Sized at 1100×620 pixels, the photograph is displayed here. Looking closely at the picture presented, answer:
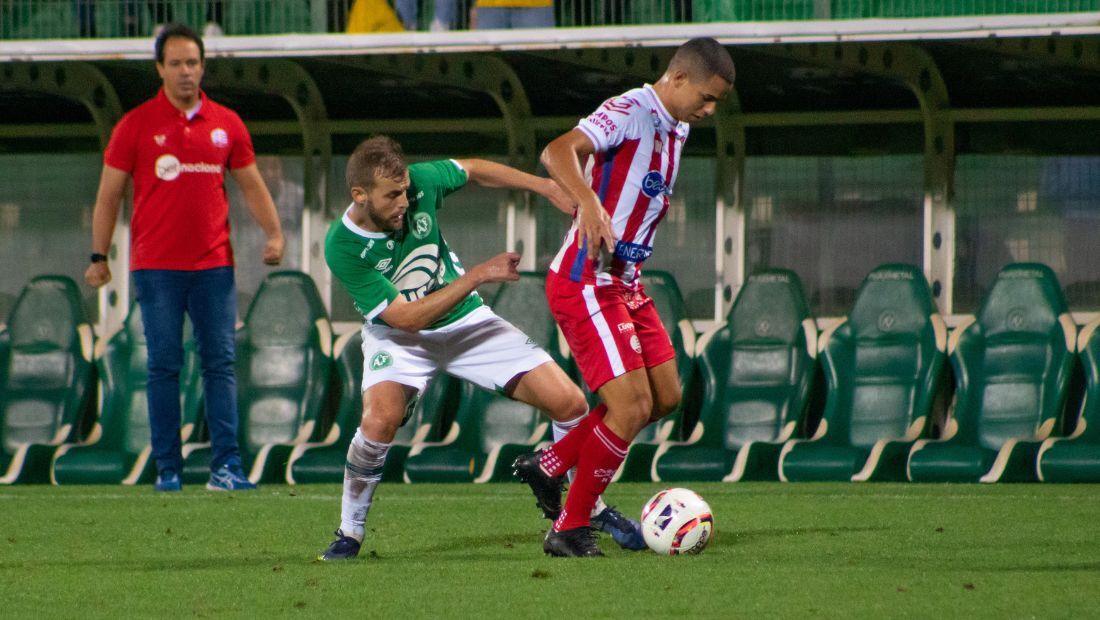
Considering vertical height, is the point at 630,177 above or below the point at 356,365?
above

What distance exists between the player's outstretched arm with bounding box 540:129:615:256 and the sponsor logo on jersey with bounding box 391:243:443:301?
32.7 inches

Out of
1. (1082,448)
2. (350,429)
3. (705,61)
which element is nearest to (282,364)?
(350,429)

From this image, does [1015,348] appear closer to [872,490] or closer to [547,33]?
[872,490]

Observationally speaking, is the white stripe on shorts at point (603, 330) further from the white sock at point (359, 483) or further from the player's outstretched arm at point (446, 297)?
the white sock at point (359, 483)

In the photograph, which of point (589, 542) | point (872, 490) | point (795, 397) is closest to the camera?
point (589, 542)

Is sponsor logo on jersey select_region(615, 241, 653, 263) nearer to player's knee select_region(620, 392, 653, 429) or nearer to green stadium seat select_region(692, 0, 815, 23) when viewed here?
player's knee select_region(620, 392, 653, 429)

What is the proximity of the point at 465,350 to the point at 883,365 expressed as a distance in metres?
4.86

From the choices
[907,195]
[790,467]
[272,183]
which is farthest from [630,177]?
[272,183]

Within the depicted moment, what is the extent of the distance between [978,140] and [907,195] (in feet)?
1.93

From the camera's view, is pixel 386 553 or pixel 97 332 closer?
pixel 386 553

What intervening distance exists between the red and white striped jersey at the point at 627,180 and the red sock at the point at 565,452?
0.58 m

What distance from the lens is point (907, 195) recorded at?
41.0 ft

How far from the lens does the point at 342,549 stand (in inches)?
263

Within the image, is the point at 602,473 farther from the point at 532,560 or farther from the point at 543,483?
the point at 543,483
